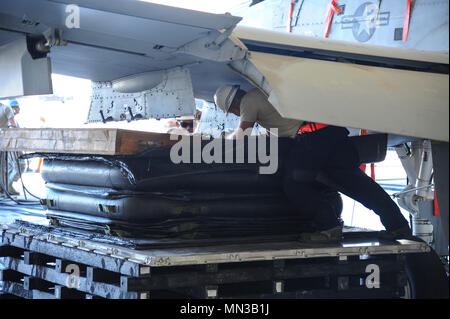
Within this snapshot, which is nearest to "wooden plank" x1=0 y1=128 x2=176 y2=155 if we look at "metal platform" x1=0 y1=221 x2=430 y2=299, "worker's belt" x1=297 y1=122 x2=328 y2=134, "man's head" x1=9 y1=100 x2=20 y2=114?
"metal platform" x1=0 y1=221 x2=430 y2=299

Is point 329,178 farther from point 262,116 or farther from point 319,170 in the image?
point 262,116

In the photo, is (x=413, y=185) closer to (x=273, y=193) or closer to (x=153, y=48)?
(x=273, y=193)

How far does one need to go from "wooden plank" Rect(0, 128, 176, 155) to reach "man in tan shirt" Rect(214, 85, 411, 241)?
753 mm

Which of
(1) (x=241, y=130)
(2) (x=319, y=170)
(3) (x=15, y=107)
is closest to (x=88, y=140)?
(1) (x=241, y=130)

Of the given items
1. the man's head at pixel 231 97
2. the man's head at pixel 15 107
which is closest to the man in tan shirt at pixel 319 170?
the man's head at pixel 231 97

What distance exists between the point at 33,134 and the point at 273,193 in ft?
6.31

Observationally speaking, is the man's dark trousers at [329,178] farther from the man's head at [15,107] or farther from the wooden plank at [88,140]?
the man's head at [15,107]

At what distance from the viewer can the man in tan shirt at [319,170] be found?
4305 mm

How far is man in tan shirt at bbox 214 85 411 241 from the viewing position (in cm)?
430

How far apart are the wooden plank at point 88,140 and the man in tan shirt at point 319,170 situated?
753 millimetres

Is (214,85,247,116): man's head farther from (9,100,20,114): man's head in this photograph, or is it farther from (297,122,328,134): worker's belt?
(9,100,20,114): man's head

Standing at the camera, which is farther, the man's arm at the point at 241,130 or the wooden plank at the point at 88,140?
the man's arm at the point at 241,130

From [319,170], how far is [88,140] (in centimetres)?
174

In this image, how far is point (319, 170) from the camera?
4.49 m
